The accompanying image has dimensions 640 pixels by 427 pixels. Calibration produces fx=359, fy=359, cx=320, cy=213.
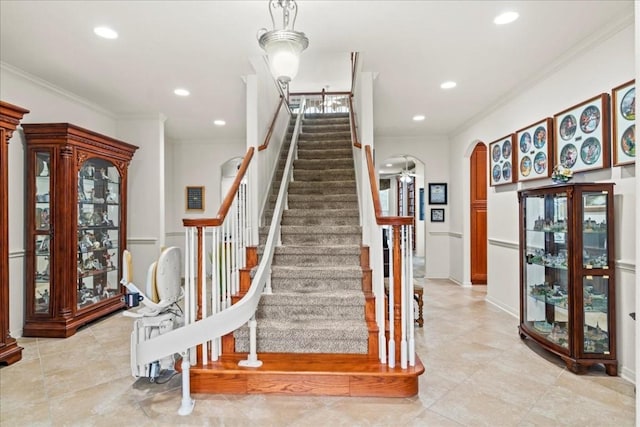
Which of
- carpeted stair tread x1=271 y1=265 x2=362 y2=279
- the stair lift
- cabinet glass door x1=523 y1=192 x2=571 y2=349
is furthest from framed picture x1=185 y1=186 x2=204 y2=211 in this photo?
cabinet glass door x1=523 y1=192 x2=571 y2=349

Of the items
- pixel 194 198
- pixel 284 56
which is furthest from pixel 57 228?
pixel 194 198

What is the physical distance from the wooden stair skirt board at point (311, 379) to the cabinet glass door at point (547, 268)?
1506 mm

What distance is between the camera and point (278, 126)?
5.12m

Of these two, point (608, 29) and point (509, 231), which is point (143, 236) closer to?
point (509, 231)

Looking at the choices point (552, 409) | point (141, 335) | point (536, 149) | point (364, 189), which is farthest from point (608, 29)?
point (141, 335)

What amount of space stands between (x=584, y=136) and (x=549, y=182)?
2.24ft

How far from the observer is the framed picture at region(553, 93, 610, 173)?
9.46ft

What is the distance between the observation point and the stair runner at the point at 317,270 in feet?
9.38

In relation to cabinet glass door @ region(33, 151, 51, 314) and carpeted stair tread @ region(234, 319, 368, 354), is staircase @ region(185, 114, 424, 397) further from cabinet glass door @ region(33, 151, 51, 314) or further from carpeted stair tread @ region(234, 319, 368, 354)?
cabinet glass door @ region(33, 151, 51, 314)

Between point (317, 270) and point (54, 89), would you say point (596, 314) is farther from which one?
point (54, 89)

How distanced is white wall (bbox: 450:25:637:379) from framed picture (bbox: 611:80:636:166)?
9cm

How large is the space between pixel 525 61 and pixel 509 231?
2.00 m

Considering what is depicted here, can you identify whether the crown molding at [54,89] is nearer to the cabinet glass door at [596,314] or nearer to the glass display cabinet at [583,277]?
the glass display cabinet at [583,277]

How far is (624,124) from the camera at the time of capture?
8.80 feet
